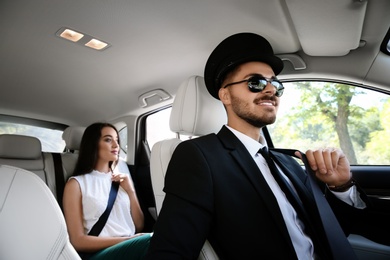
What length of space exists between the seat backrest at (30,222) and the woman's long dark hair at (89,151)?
1242 millimetres

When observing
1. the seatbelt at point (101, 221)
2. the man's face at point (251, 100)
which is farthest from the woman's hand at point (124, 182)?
the man's face at point (251, 100)

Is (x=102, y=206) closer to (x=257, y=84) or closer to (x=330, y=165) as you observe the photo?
(x=257, y=84)

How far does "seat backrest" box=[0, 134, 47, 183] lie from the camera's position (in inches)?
86.3

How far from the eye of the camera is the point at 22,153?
88.3 inches

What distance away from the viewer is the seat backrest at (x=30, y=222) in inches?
36.4

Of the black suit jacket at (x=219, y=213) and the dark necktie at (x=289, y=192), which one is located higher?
the dark necktie at (x=289, y=192)

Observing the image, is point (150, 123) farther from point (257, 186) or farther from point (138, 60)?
point (257, 186)

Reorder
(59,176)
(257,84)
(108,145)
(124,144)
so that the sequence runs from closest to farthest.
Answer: (257,84) < (59,176) < (108,145) < (124,144)

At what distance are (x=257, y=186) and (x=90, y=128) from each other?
194 cm

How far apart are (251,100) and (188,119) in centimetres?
43

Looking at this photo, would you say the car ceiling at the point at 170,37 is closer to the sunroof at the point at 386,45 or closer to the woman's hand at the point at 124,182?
the sunroof at the point at 386,45

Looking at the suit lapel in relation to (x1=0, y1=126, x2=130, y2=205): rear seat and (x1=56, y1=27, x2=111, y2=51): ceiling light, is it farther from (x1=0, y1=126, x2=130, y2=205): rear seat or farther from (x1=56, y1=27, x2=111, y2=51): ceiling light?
(x1=0, y1=126, x2=130, y2=205): rear seat

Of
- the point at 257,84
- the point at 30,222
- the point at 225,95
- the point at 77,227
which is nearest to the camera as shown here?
the point at 30,222

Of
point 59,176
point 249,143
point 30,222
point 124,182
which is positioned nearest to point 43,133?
point 59,176
